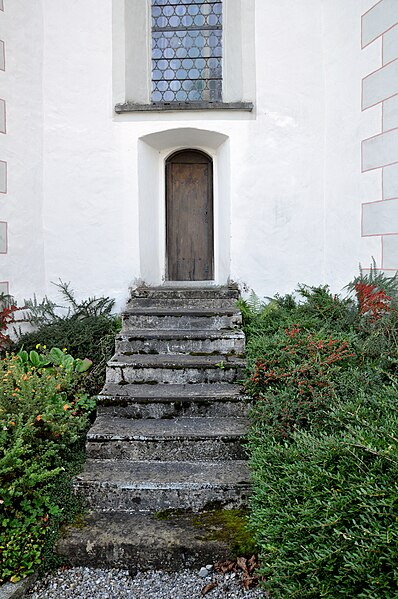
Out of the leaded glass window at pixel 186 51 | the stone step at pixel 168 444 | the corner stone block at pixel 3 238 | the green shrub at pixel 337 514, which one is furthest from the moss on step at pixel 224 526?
the leaded glass window at pixel 186 51

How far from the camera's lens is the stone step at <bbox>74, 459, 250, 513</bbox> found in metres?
3.07

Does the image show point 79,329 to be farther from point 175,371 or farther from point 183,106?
point 183,106

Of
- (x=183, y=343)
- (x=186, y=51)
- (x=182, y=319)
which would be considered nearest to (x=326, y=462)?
(x=183, y=343)

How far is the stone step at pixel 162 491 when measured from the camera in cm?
307

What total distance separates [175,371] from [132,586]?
1.90 metres

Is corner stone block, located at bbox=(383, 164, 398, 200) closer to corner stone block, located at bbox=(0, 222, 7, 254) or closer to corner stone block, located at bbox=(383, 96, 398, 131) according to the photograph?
corner stone block, located at bbox=(383, 96, 398, 131)

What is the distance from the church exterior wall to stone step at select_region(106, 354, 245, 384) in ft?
5.32

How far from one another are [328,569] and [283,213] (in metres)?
4.35

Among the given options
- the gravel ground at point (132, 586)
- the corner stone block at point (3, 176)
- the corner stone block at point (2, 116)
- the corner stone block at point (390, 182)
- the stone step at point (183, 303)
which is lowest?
the gravel ground at point (132, 586)

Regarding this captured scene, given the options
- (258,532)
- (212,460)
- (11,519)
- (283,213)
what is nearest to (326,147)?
(283,213)

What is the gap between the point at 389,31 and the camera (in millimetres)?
4469

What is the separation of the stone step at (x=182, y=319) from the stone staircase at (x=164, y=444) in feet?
0.04

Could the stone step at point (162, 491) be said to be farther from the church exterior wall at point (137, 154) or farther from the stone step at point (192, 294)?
the church exterior wall at point (137, 154)

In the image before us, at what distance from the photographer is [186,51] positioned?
608 centimetres
